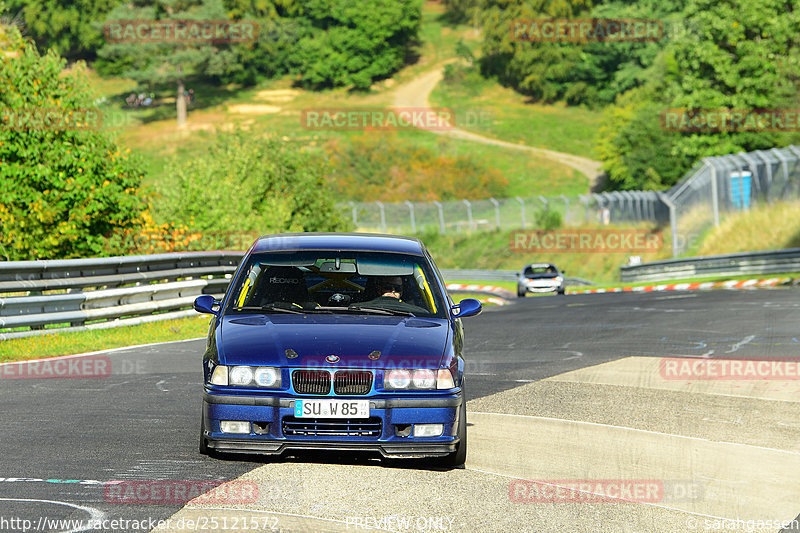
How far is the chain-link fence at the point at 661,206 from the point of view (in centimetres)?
4125

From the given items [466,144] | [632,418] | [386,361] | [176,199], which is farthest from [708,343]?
[466,144]

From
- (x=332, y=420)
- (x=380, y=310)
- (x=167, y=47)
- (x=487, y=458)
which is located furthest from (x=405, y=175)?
(x=332, y=420)

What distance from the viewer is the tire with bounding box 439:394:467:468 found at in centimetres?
709

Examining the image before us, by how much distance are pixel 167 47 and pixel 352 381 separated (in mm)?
101770

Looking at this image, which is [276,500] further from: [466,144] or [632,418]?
[466,144]

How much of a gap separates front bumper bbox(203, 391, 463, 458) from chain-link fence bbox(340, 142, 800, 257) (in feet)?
111

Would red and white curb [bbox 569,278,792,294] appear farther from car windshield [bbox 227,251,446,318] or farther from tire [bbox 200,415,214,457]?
tire [bbox 200,415,214,457]

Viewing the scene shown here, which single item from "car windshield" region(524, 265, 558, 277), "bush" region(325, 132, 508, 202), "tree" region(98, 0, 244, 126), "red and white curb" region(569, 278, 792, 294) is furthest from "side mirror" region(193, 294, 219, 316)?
"tree" region(98, 0, 244, 126)

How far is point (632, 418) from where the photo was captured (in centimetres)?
955

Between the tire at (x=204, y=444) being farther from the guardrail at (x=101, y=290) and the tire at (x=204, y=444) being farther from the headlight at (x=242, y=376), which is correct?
the guardrail at (x=101, y=290)

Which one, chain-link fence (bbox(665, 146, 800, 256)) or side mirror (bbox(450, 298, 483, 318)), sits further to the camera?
chain-link fence (bbox(665, 146, 800, 256))

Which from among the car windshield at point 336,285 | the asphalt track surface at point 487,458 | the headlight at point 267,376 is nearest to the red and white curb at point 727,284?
the asphalt track surface at point 487,458

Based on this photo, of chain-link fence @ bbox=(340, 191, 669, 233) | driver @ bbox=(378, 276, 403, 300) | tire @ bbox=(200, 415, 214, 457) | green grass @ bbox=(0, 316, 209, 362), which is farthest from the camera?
chain-link fence @ bbox=(340, 191, 669, 233)

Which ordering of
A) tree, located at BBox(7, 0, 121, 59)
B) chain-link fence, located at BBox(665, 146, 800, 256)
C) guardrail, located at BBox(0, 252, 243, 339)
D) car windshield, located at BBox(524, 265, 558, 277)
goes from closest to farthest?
guardrail, located at BBox(0, 252, 243, 339) < car windshield, located at BBox(524, 265, 558, 277) < chain-link fence, located at BBox(665, 146, 800, 256) < tree, located at BBox(7, 0, 121, 59)
